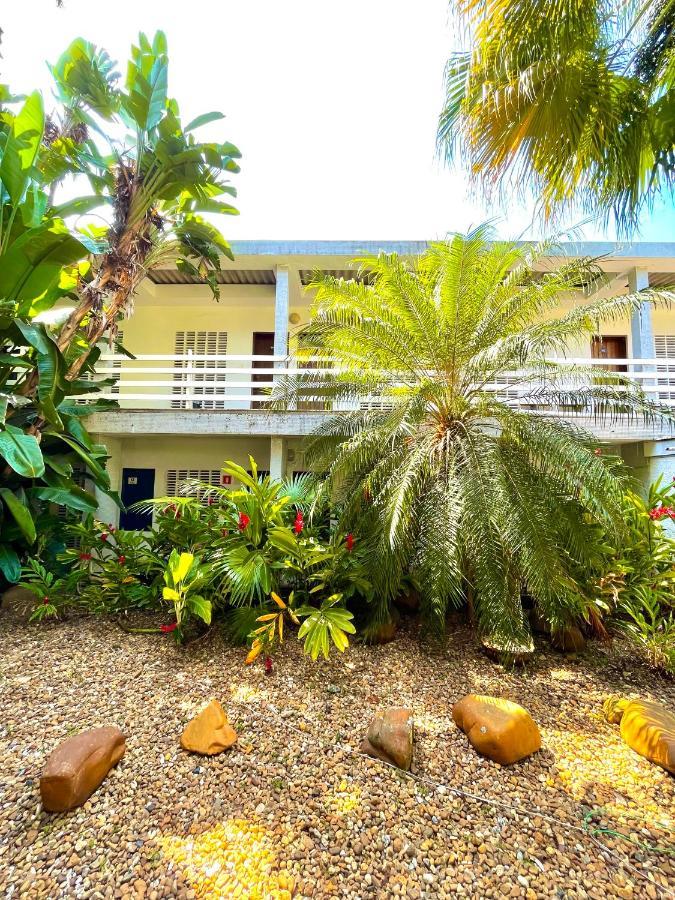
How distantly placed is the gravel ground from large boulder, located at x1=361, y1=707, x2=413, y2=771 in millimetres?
87

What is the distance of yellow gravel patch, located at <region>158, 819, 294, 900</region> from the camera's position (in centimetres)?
201

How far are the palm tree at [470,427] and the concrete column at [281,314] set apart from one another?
356 centimetres

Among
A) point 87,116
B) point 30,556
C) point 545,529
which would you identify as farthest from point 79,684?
point 87,116

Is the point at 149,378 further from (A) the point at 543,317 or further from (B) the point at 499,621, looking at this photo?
(B) the point at 499,621

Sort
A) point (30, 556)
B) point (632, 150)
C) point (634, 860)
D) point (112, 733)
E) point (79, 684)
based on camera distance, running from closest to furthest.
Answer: point (634, 860)
point (112, 733)
point (79, 684)
point (632, 150)
point (30, 556)

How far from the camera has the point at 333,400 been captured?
5207 mm

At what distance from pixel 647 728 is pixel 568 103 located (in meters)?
5.02

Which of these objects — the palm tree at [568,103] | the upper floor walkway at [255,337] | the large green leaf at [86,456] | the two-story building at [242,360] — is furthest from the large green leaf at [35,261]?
the palm tree at [568,103]

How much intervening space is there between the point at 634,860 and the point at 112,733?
3.08 metres

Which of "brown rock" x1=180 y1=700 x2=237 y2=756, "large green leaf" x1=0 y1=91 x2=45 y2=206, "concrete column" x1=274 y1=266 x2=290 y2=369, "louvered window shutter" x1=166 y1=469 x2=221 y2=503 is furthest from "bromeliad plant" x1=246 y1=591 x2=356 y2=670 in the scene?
"concrete column" x1=274 y1=266 x2=290 y2=369

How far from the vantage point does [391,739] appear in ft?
9.27

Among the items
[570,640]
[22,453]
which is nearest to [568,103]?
[570,640]

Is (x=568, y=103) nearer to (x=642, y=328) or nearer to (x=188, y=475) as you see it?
(x=642, y=328)

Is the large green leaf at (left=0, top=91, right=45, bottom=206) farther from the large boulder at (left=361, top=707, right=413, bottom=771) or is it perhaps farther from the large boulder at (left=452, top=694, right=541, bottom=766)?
the large boulder at (left=452, top=694, right=541, bottom=766)
